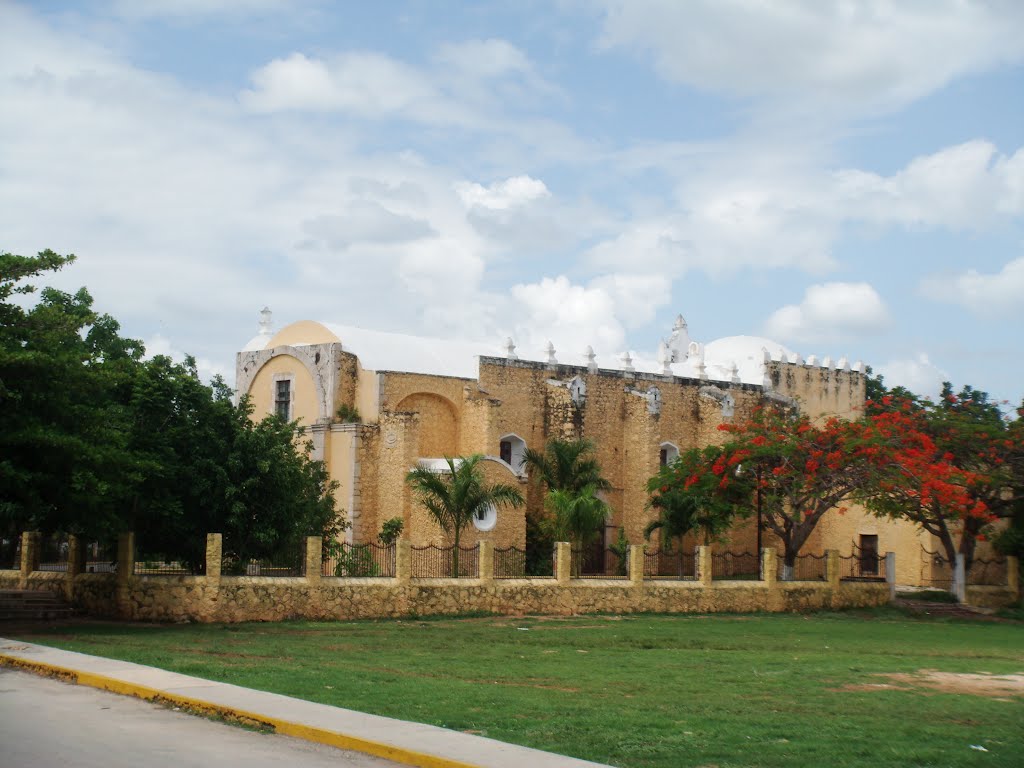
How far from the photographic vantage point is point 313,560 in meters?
21.6

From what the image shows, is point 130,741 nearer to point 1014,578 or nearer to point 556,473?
point 556,473

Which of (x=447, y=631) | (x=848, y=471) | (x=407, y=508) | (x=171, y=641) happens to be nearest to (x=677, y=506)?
(x=848, y=471)

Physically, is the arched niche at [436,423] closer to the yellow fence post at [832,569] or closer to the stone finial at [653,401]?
the stone finial at [653,401]

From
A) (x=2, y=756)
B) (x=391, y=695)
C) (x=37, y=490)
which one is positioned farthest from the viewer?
(x=37, y=490)

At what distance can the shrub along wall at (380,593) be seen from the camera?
2088cm

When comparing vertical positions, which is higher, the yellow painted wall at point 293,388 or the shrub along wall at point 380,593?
the yellow painted wall at point 293,388

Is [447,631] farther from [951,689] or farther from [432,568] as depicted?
[951,689]

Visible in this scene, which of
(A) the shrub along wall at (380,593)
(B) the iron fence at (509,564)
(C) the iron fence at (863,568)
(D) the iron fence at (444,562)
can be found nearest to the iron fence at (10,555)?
(A) the shrub along wall at (380,593)

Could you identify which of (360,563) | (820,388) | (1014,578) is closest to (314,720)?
(360,563)

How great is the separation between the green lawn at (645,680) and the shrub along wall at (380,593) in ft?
2.57

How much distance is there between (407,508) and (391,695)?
18347 millimetres

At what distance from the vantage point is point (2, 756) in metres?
7.90

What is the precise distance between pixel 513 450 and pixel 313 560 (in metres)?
13.0

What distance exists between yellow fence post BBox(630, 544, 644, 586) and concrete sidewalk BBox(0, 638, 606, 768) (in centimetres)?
1454
